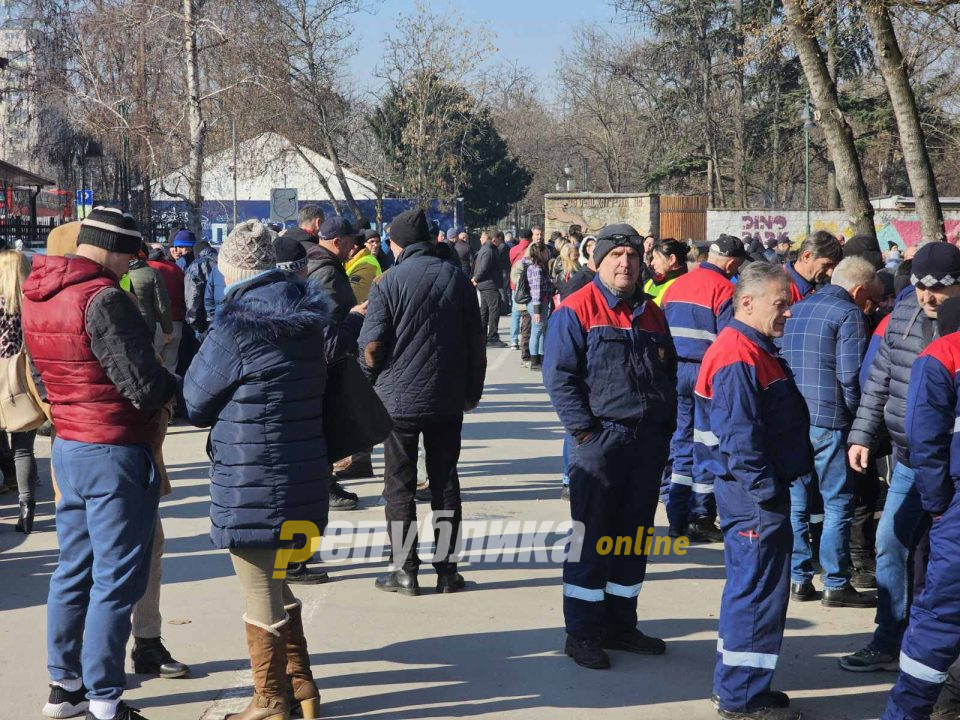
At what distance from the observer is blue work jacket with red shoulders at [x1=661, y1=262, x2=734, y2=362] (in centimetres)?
760

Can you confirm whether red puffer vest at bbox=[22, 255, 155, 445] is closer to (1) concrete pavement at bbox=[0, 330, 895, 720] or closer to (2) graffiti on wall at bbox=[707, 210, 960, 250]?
(1) concrete pavement at bbox=[0, 330, 895, 720]

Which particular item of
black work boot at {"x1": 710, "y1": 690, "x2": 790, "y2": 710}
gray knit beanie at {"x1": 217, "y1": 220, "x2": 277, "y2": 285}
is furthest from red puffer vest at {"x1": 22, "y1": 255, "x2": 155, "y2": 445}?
black work boot at {"x1": 710, "y1": 690, "x2": 790, "y2": 710}

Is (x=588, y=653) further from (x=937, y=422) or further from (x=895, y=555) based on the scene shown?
(x=937, y=422)

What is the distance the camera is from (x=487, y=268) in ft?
59.9

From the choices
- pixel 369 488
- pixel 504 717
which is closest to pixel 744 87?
pixel 369 488

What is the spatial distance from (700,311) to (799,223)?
28657 mm

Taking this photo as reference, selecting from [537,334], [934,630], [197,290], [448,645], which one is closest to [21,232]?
[537,334]

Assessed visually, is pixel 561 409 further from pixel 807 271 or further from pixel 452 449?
pixel 807 271

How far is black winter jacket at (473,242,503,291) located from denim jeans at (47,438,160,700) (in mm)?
13791

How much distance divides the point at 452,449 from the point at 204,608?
163 cm

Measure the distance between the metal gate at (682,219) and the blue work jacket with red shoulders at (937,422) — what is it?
117 ft

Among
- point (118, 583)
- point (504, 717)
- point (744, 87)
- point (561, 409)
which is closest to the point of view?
point (118, 583)

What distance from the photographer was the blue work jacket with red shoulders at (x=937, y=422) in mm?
4223

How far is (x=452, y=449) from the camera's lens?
6.48 m
